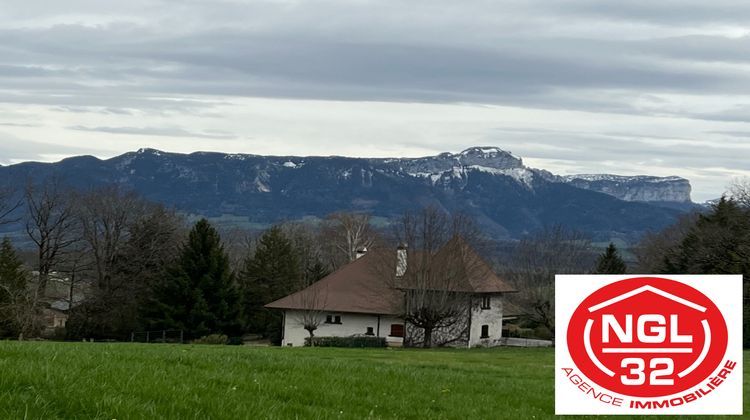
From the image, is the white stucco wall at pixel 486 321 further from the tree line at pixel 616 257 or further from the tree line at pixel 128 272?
the tree line at pixel 128 272

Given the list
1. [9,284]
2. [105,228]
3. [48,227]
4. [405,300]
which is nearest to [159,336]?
[48,227]

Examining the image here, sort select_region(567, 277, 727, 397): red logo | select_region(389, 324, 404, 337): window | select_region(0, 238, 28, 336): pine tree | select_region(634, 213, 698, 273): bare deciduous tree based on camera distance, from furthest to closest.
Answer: select_region(634, 213, 698, 273): bare deciduous tree
select_region(389, 324, 404, 337): window
select_region(0, 238, 28, 336): pine tree
select_region(567, 277, 727, 397): red logo

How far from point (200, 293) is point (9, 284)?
13009 millimetres

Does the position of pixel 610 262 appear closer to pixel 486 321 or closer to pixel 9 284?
pixel 486 321

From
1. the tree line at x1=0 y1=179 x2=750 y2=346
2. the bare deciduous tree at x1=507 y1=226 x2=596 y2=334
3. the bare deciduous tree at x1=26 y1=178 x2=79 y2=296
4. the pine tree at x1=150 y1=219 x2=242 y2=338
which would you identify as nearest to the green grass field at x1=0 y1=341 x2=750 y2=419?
the tree line at x1=0 y1=179 x2=750 y2=346

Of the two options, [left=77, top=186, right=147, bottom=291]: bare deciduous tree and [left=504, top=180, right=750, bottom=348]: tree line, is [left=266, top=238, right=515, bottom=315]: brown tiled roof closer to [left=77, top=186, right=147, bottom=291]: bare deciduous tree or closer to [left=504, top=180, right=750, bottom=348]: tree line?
[left=504, top=180, right=750, bottom=348]: tree line

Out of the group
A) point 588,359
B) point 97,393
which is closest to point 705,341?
point 588,359

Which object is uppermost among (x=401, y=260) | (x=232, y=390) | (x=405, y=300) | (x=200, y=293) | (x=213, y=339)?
(x=401, y=260)

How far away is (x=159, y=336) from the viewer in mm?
59188

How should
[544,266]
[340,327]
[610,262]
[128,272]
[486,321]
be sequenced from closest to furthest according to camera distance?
[340,327], [486,321], [544,266], [128,272], [610,262]

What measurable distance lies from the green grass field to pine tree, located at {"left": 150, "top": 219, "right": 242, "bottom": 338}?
4745 cm

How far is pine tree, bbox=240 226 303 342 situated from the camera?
69188 millimetres

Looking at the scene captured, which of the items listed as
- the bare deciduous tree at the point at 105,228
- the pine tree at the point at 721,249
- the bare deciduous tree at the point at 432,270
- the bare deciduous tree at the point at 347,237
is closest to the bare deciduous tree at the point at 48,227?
the bare deciduous tree at the point at 105,228

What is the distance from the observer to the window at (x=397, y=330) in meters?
59.4
